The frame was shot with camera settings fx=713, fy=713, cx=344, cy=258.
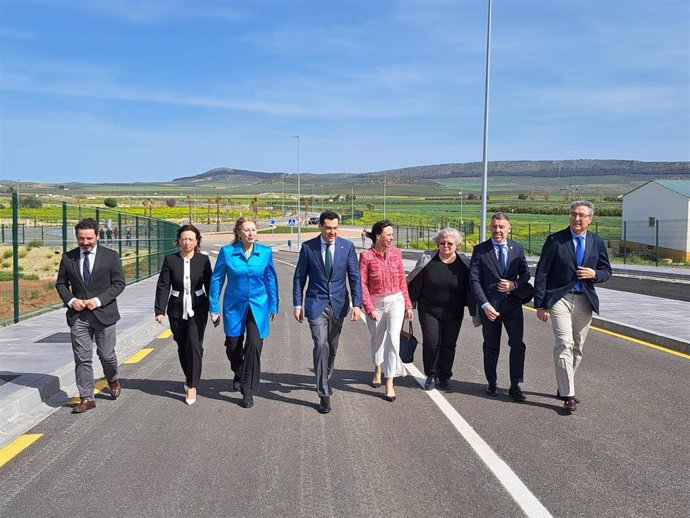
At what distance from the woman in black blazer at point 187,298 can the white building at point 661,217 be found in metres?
31.6

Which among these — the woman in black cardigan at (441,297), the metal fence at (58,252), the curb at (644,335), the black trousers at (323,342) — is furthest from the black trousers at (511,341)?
the metal fence at (58,252)

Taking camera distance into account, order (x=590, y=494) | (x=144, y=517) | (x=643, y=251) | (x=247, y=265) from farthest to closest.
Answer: (x=643, y=251)
(x=247, y=265)
(x=590, y=494)
(x=144, y=517)

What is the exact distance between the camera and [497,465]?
481 centimetres

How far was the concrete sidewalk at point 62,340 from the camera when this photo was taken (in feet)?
20.7

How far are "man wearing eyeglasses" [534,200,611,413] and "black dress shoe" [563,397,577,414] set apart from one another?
59 mm

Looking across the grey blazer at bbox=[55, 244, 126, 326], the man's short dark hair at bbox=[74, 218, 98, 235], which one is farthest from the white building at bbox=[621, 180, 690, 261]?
the man's short dark hair at bbox=[74, 218, 98, 235]

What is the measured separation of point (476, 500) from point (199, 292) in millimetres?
3606

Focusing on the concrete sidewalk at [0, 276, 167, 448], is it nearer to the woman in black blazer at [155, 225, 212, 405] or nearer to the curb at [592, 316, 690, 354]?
the woman in black blazer at [155, 225, 212, 405]

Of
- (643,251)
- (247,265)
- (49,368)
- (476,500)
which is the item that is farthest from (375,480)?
(643,251)

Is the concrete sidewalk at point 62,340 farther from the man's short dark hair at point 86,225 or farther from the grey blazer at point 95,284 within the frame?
the man's short dark hair at point 86,225

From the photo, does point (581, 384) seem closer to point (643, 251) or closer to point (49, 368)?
point (49, 368)

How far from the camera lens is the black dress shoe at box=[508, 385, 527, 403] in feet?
21.9

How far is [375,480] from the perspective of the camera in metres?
4.53

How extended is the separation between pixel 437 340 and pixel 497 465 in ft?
7.89
